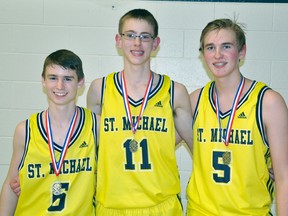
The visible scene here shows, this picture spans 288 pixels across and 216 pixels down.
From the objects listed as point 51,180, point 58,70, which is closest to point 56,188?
point 51,180

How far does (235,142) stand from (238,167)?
0.14 metres

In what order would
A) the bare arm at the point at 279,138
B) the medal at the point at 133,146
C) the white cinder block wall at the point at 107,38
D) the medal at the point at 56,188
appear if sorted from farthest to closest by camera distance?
the white cinder block wall at the point at 107,38
the medal at the point at 133,146
the medal at the point at 56,188
the bare arm at the point at 279,138

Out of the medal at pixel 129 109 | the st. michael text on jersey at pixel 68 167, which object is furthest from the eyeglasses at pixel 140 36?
the st. michael text on jersey at pixel 68 167

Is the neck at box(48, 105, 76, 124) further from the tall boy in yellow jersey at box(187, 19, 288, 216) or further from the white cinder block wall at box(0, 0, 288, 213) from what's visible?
the white cinder block wall at box(0, 0, 288, 213)

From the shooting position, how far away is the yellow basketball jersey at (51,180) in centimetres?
230

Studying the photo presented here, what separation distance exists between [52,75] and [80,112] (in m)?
0.27

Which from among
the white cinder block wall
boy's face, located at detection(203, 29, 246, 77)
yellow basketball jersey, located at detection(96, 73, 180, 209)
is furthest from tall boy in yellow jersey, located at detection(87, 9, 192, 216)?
the white cinder block wall

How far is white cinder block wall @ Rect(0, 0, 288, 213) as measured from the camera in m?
3.32

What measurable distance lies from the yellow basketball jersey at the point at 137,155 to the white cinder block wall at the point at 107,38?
0.94 meters

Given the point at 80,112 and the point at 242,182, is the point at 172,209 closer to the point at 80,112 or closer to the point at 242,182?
the point at 242,182

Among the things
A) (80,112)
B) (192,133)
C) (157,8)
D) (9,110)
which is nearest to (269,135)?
(192,133)

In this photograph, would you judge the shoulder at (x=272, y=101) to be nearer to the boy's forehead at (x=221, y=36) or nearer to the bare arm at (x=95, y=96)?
the boy's forehead at (x=221, y=36)

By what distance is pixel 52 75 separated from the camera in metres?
2.39

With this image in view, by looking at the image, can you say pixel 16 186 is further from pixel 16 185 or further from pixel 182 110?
Result: pixel 182 110
